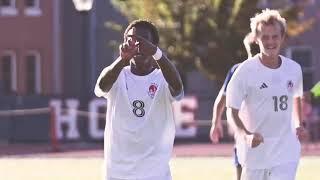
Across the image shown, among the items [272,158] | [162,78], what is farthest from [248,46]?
[162,78]

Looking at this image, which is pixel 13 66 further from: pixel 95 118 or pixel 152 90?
pixel 152 90

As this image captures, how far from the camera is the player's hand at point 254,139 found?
600 cm

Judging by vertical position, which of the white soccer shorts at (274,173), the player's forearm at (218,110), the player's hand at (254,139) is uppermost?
the player's forearm at (218,110)

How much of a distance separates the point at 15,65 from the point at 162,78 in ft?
87.1

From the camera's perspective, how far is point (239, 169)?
7637 millimetres

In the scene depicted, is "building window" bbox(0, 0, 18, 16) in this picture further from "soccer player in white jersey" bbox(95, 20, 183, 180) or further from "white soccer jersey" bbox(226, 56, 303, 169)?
"soccer player in white jersey" bbox(95, 20, 183, 180)

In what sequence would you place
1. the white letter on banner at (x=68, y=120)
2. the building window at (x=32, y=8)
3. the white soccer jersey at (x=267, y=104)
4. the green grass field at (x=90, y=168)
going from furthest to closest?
the building window at (x=32, y=8) → the white letter on banner at (x=68, y=120) → the green grass field at (x=90, y=168) → the white soccer jersey at (x=267, y=104)

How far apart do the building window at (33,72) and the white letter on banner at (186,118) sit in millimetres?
9230

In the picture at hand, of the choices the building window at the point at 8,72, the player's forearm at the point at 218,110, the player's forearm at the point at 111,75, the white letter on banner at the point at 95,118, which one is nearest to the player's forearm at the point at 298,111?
the player's forearm at the point at 218,110

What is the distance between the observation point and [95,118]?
24.4 metres

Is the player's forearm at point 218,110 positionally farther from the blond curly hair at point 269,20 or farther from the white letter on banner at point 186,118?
the white letter on banner at point 186,118

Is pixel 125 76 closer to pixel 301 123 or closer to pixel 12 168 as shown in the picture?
pixel 301 123

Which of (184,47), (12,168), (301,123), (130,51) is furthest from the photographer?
(184,47)

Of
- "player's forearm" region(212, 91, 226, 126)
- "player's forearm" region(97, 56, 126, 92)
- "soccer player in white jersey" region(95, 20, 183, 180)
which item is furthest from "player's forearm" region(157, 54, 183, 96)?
"player's forearm" region(212, 91, 226, 126)
